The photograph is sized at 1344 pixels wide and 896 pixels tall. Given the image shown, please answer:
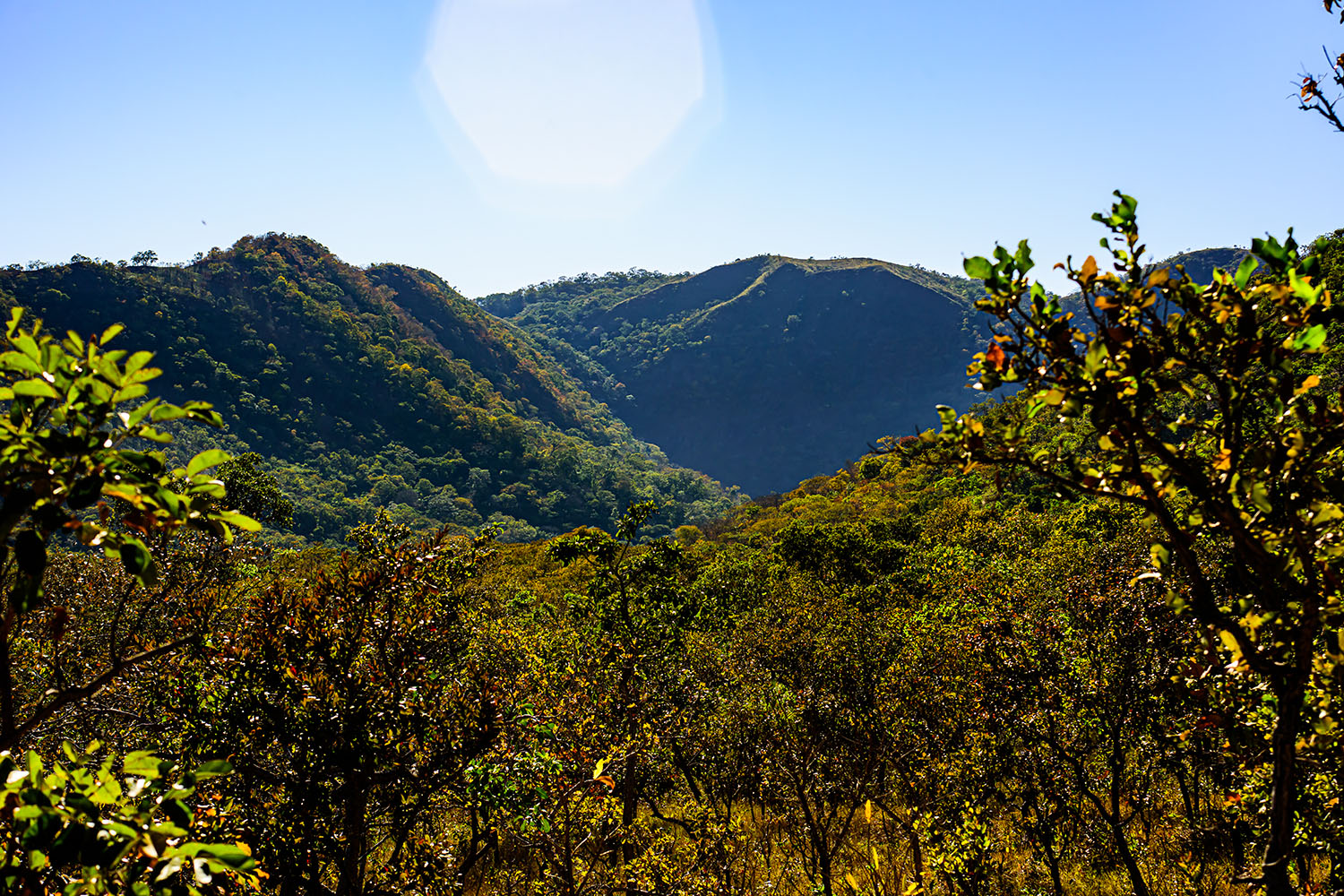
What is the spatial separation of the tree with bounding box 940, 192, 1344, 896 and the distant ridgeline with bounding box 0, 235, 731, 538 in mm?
98454

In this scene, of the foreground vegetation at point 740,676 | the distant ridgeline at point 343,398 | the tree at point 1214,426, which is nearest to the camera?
the foreground vegetation at point 740,676

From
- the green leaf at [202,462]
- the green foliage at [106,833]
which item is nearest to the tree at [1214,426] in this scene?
the green leaf at [202,462]

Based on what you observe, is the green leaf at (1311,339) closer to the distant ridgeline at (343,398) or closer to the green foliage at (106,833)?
the green foliage at (106,833)

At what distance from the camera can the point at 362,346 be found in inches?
5438

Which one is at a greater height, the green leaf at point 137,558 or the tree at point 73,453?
the tree at point 73,453

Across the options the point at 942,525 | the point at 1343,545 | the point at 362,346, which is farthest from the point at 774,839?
the point at 362,346

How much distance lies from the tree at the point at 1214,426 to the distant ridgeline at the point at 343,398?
98.5 meters

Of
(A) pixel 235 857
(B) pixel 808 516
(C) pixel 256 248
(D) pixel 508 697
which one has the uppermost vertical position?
(C) pixel 256 248

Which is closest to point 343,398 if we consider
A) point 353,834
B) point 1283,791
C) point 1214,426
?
point 353,834

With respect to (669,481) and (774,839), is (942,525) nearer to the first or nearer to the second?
(774,839)

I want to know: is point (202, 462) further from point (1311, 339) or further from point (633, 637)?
point (633, 637)

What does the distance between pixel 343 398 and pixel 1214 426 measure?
5551 inches

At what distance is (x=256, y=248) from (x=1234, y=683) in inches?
6673

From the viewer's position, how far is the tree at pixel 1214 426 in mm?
2469
